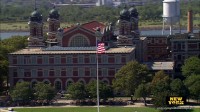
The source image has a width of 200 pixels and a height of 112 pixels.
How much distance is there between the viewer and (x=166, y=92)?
3706 inches

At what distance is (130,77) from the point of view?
338 feet

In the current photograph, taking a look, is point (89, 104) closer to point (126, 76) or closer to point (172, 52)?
point (126, 76)

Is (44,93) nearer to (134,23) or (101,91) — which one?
(101,91)

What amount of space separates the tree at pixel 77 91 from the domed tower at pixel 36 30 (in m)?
15.9

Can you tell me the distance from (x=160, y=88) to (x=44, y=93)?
557 inches

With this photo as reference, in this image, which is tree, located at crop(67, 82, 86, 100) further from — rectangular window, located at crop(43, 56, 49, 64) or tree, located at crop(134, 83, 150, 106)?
rectangular window, located at crop(43, 56, 49, 64)

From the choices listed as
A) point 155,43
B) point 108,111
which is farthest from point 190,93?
point 155,43

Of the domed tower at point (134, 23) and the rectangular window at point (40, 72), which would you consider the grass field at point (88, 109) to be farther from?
the domed tower at point (134, 23)

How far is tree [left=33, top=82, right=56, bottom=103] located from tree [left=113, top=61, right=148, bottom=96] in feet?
27.2

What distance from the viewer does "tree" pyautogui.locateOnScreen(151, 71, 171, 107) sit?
301ft

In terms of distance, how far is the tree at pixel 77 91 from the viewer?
100562 millimetres

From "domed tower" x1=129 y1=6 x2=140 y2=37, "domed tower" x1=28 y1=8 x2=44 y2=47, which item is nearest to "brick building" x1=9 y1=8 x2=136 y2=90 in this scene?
"domed tower" x1=28 y1=8 x2=44 y2=47

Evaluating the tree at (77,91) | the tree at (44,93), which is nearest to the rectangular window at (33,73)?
the tree at (44,93)

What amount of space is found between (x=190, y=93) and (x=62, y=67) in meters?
19.9
